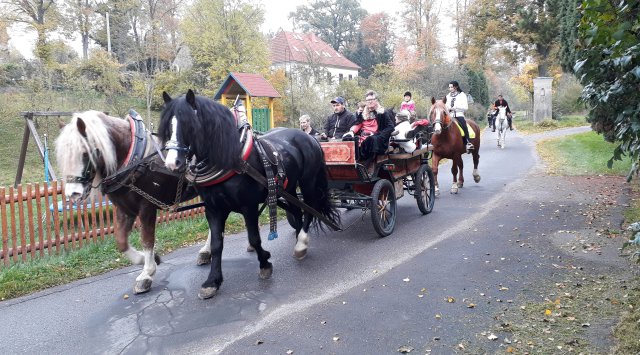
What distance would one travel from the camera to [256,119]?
42.8 ft

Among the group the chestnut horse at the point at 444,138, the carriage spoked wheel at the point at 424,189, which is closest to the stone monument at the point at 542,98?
the chestnut horse at the point at 444,138

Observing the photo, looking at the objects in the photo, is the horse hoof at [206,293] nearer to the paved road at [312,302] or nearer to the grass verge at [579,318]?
the paved road at [312,302]

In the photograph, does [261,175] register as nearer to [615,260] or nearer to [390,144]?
[390,144]

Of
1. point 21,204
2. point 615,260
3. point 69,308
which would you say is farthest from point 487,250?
point 21,204

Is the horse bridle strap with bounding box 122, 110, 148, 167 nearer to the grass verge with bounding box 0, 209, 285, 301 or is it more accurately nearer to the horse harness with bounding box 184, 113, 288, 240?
the horse harness with bounding box 184, 113, 288, 240

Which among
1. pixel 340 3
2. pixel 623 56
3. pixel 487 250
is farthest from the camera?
pixel 340 3

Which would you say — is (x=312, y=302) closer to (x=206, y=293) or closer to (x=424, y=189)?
(x=206, y=293)

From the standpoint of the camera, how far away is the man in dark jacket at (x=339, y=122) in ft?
26.3

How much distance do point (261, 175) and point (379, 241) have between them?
2549 mm

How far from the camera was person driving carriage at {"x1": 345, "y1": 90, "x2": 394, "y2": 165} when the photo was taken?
6.96 metres

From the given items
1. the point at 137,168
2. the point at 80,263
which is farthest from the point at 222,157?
the point at 80,263

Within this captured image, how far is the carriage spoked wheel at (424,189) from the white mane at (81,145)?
5140mm

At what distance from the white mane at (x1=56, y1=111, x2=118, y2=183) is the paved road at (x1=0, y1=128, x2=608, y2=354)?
147cm

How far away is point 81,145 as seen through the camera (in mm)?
4551
